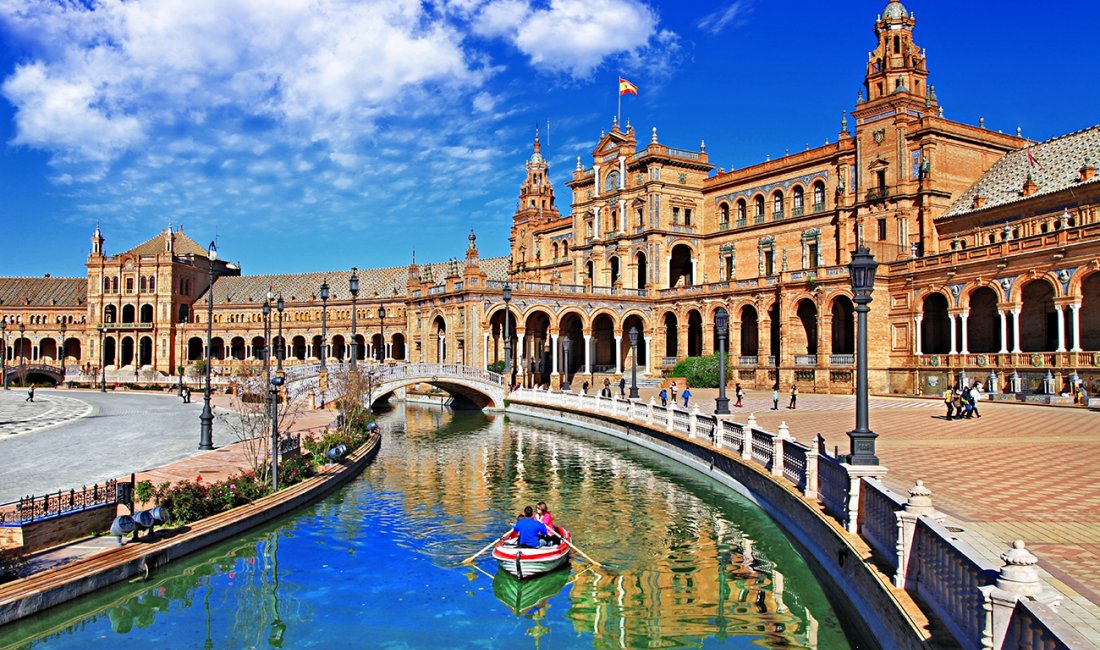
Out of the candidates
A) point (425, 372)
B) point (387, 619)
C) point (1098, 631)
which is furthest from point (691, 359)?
point (1098, 631)

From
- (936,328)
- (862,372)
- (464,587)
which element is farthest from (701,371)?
(464,587)

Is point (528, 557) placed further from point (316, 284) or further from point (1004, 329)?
point (316, 284)

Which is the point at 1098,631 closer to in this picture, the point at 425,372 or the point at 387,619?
the point at 387,619

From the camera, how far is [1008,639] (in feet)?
19.5

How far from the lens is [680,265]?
64.8 m

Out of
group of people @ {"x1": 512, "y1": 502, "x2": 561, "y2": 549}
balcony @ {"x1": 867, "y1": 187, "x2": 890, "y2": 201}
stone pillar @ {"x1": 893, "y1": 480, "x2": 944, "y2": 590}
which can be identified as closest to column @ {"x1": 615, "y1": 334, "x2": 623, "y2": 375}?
balcony @ {"x1": 867, "y1": 187, "x2": 890, "y2": 201}

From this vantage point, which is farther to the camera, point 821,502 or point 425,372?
point 425,372

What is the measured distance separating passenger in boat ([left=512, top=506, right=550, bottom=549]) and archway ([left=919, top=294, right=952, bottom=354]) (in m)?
37.0

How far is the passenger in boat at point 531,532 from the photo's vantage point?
14125mm

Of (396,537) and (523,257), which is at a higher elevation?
(523,257)

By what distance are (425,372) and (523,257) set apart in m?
34.0

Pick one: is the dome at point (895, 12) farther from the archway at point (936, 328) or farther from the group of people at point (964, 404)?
the group of people at point (964, 404)

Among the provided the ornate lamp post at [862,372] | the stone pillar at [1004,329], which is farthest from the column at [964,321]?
the ornate lamp post at [862,372]

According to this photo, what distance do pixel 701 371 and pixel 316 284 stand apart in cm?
6439
